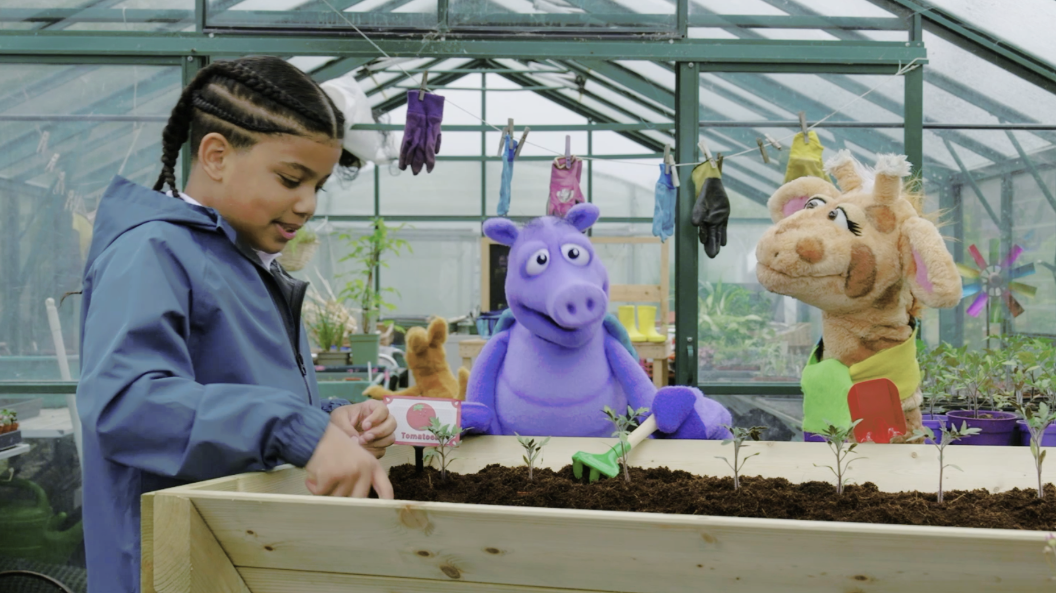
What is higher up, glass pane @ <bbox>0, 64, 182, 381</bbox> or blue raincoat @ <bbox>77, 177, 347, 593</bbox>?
glass pane @ <bbox>0, 64, 182, 381</bbox>

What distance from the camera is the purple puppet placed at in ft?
6.46

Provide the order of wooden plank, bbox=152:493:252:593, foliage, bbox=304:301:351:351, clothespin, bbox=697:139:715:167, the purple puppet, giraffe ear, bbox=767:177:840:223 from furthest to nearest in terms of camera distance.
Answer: foliage, bbox=304:301:351:351, clothespin, bbox=697:139:715:167, giraffe ear, bbox=767:177:840:223, the purple puppet, wooden plank, bbox=152:493:252:593

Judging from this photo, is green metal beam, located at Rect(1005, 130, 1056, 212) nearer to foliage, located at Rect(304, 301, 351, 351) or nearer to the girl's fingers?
foliage, located at Rect(304, 301, 351, 351)

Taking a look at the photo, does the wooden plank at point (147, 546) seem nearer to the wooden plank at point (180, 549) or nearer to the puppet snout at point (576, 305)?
the wooden plank at point (180, 549)

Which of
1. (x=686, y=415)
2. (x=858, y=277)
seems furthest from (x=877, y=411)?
(x=686, y=415)

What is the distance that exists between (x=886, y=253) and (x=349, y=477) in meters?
1.60

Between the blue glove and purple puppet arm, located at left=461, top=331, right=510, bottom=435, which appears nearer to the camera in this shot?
purple puppet arm, located at left=461, top=331, right=510, bottom=435

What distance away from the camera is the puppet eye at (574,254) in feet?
6.73

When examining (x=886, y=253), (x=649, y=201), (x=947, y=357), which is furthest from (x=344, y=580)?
(x=649, y=201)

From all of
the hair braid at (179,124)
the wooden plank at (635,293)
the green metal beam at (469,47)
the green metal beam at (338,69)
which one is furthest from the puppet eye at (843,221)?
the wooden plank at (635,293)

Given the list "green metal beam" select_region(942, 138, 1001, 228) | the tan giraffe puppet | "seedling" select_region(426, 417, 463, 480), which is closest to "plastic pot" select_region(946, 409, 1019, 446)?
the tan giraffe puppet

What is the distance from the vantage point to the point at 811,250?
2004mm

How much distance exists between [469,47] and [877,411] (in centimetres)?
199

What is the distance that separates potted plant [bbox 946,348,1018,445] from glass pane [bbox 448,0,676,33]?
1.65m
